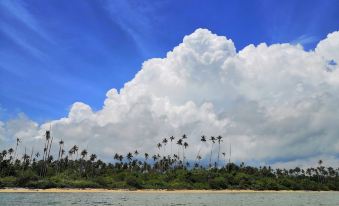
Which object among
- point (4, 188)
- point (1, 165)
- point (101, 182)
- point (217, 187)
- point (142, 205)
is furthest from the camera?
point (217, 187)

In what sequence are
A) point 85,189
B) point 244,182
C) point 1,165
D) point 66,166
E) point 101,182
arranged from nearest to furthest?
point 85,189 → point 101,182 → point 1,165 → point 244,182 → point 66,166

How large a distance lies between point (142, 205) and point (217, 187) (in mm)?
99659

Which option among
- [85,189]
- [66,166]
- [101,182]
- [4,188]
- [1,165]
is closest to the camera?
[4,188]

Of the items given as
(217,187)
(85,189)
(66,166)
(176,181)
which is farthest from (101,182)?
(66,166)

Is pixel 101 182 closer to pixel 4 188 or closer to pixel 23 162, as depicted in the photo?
pixel 4 188

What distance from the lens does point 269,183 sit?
17188cm

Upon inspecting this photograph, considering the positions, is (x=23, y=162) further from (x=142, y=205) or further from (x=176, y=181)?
(x=142, y=205)

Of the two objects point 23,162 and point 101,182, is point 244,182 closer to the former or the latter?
point 101,182

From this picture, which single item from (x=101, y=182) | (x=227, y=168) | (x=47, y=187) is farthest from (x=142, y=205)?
(x=227, y=168)

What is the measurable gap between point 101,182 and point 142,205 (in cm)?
7762

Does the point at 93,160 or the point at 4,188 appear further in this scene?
the point at 93,160

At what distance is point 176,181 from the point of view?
148875 mm

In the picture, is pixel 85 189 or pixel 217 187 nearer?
pixel 85 189

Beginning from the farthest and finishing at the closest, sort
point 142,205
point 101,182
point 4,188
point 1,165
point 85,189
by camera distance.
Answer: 1. point 1,165
2. point 101,182
3. point 85,189
4. point 4,188
5. point 142,205
